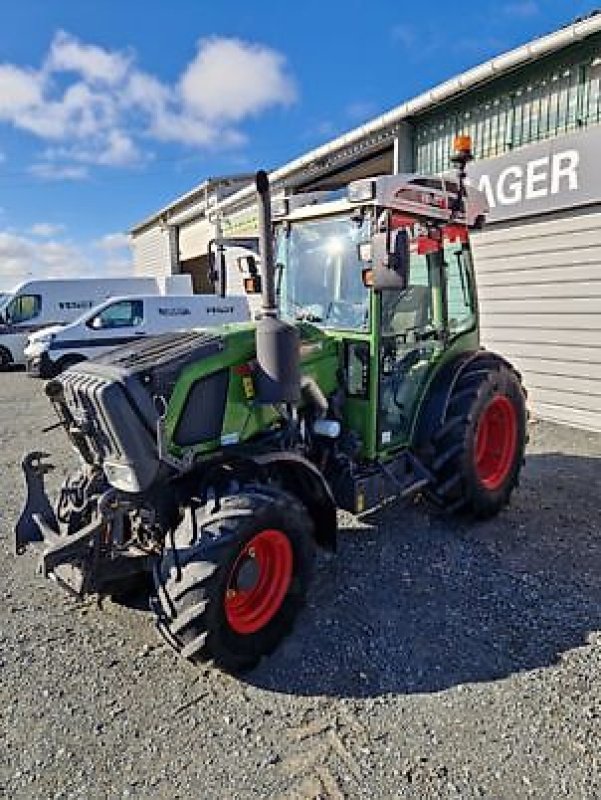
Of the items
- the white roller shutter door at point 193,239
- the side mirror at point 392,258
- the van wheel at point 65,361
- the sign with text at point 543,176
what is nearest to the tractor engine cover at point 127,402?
the side mirror at point 392,258

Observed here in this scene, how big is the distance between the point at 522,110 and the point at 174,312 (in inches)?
307

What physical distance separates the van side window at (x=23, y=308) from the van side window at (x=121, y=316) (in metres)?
4.87

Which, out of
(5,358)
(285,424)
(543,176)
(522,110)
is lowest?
(5,358)

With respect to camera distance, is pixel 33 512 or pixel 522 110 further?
pixel 522 110

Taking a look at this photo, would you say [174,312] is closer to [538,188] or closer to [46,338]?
[46,338]

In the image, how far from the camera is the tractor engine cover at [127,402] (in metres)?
2.72

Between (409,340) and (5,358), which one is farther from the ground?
(409,340)

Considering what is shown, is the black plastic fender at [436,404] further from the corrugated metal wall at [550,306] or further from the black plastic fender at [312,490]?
the corrugated metal wall at [550,306]

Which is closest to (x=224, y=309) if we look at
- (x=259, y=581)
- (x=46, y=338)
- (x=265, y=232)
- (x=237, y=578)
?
(x=46, y=338)

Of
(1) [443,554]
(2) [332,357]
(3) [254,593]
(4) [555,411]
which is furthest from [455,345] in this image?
(4) [555,411]

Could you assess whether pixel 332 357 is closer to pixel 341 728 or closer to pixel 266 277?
pixel 266 277

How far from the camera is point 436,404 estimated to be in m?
4.05

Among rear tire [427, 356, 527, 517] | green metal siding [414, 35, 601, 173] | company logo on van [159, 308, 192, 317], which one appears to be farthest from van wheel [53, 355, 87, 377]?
rear tire [427, 356, 527, 517]

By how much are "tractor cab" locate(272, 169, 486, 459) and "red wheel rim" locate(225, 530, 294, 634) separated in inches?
41.5
